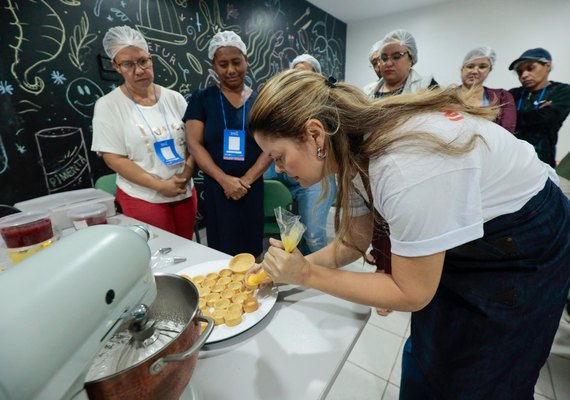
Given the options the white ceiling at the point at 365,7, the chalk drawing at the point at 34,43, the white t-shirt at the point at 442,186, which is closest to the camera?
the white t-shirt at the point at 442,186

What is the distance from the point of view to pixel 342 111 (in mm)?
655

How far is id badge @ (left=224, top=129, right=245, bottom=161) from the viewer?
1.66 meters

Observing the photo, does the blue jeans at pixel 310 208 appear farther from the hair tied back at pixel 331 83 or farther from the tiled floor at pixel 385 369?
the hair tied back at pixel 331 83

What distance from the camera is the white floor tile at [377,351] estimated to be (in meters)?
1.51

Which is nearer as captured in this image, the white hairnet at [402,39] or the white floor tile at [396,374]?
the white floor tile at [396,374]

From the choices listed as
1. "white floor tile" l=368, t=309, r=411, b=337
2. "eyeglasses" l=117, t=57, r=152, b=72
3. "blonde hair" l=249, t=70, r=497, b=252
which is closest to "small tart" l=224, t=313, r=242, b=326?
"blonde hair" l=249, t=70, r=497, b=252

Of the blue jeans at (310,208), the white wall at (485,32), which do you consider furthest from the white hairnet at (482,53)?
the blue jeans at (310,208)

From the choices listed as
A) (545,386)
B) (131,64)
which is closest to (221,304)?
(131,64)

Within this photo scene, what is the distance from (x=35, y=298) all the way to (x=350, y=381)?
1.52 metres

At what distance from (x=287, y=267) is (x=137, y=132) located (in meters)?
1.26

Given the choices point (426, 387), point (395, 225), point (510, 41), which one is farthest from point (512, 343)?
point (510, 41)

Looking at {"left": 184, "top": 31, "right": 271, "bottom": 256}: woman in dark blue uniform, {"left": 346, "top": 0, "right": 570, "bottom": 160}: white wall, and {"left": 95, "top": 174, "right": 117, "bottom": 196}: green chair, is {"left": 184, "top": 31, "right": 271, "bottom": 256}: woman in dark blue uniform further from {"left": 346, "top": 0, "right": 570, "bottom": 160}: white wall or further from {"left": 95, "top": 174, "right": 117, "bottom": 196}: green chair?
{"left": 346, "top": 0, "right": 570, "bottom": 160}: white wall

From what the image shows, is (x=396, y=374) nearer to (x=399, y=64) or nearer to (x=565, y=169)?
(x=565, y=169)

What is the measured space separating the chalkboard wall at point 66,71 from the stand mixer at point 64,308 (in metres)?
2.16
